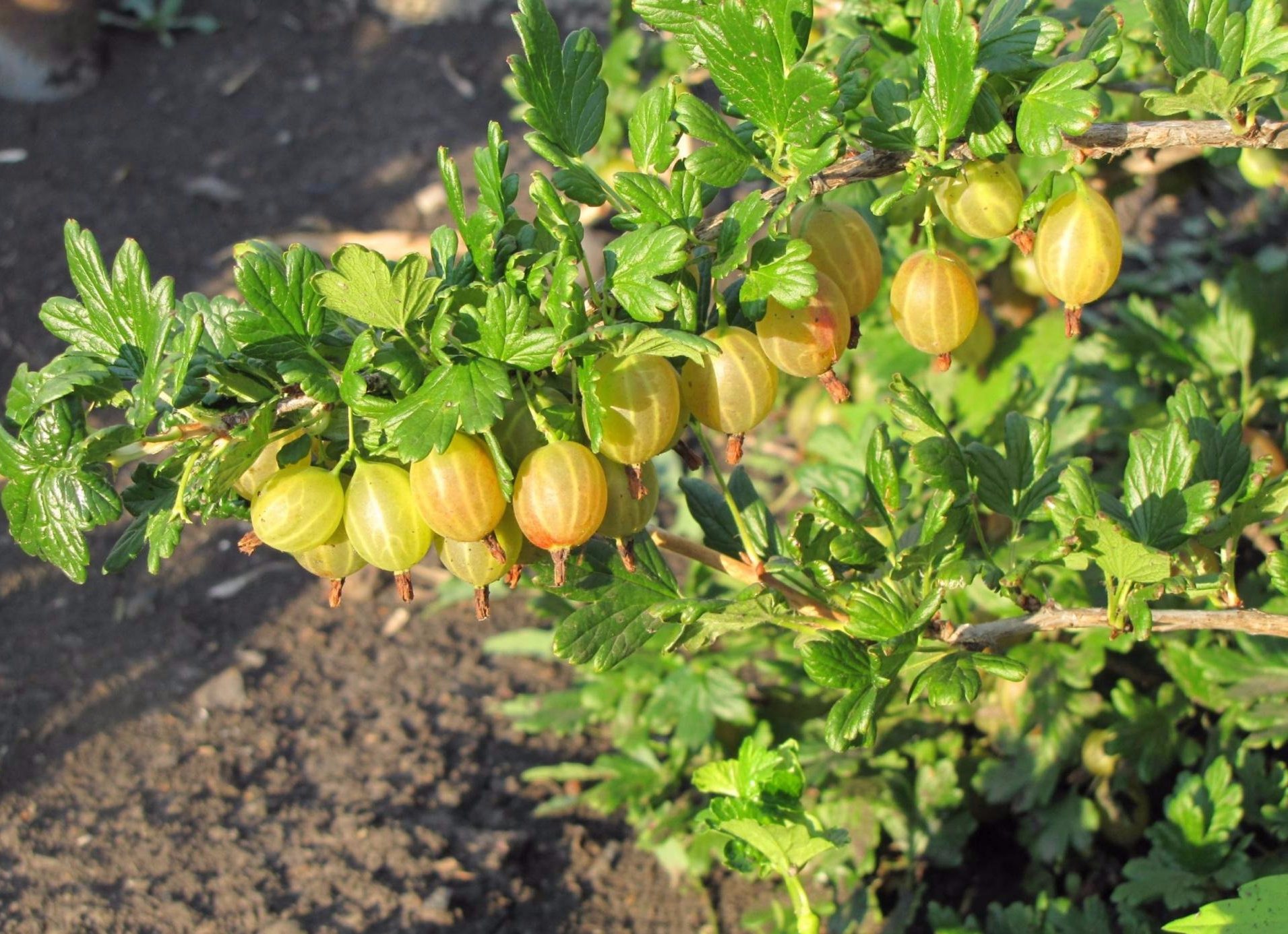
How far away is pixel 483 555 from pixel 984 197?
61 cm

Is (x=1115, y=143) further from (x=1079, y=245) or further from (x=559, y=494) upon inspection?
(x=559, y=494)

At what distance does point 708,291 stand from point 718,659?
118 centimetres

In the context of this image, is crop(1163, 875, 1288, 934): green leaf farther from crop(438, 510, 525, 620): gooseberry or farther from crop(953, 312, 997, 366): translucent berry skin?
crop(953, 312, 997, 366): translucent berry skin

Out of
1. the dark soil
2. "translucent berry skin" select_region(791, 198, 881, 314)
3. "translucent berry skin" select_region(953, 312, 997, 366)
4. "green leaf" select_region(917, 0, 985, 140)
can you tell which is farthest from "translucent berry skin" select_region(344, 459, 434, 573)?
"translucent berry skin" select_region(953, 312, 997, 366)

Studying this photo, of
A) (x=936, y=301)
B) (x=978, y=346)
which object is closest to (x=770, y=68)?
(x=936, y=301)

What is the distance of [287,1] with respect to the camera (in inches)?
209

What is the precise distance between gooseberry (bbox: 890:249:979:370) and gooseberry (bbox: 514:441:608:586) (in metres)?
0.40

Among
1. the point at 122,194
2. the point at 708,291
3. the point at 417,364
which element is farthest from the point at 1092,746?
the point at 122,194

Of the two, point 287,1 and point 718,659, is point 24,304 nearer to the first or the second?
point 287,1

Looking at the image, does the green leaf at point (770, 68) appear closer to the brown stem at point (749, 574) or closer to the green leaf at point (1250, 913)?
the brown stem at point (749, 574)

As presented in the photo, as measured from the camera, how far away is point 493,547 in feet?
3.50

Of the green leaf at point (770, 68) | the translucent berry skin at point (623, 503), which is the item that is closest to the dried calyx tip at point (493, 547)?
the translucent berry skin at point (623, 503)

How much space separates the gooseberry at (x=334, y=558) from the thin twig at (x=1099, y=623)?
0.67 m

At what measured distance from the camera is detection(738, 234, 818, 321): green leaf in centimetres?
98
